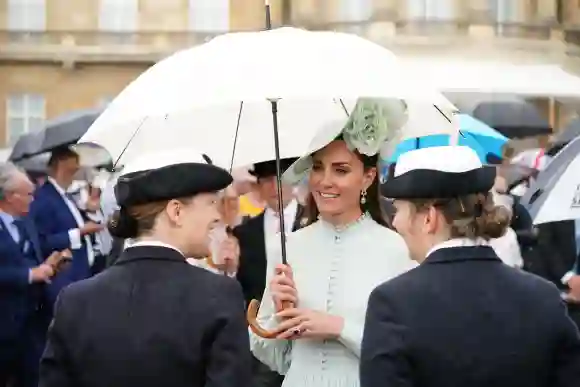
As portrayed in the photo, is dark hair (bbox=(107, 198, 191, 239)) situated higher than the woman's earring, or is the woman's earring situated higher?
dark hair (bbox=(107, 198, 191, 239))

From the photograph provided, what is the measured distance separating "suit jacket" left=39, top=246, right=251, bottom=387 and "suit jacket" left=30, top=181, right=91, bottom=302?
517 cm

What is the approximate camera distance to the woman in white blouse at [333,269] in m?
4.55

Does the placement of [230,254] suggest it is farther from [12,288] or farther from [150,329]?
[150,329]

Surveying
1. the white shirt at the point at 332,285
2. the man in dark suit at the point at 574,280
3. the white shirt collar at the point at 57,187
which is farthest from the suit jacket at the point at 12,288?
the white shirt at the point at 332,285

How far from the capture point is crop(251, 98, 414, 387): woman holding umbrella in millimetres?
4559

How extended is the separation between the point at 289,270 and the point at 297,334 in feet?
0.82

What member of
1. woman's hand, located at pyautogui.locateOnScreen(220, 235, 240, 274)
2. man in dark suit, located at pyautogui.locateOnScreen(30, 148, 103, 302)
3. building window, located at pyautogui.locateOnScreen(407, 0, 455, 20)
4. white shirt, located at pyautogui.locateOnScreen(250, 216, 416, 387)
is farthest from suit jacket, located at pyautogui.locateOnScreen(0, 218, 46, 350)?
building window, located at pyautogui.locateOnScreen(407, 0, 455, 20)

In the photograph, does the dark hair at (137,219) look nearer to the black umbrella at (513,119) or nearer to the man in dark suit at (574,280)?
the man in dark suit at (574,280)

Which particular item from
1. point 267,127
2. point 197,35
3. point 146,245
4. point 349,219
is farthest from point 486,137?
point 197,35

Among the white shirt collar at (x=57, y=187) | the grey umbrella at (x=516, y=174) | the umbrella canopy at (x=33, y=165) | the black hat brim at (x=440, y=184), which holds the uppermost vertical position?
the black hat brim at (x=440, y=184)

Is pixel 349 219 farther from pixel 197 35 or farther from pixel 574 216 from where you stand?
pixel 197 35

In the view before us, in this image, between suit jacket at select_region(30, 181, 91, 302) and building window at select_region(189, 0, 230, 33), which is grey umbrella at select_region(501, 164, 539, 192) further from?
building window at select_region(189, 0, 230, 33)

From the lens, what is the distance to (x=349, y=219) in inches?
186

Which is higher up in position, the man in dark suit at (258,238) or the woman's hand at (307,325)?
the woman's hand at (307,325)
